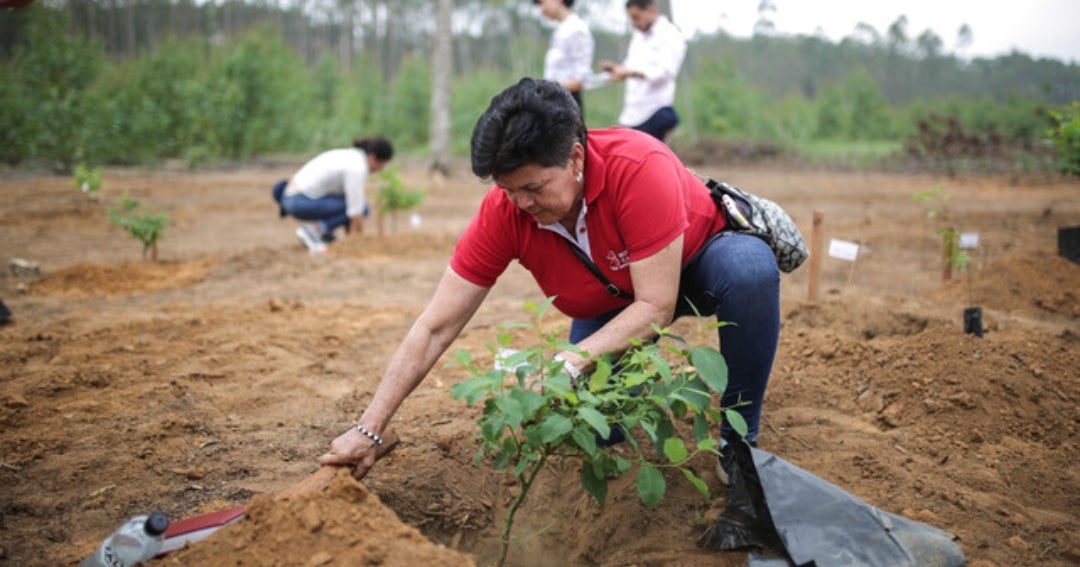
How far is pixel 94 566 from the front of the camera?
70.5 inches

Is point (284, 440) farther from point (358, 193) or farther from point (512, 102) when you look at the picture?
point (358, 193)

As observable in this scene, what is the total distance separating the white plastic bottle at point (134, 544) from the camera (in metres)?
1.74

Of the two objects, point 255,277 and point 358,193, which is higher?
point 358,193

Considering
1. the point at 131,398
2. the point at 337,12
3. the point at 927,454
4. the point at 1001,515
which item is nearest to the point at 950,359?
the point at 927,454

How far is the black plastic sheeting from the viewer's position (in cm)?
190

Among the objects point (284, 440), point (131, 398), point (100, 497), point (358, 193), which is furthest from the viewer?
point (358, 193)

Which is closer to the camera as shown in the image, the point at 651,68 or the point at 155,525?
the point at 155,525

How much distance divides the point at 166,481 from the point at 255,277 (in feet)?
11.9

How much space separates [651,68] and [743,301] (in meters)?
3.13

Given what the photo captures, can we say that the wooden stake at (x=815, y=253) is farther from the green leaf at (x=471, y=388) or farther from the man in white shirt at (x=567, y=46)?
the green leaf at (x=471, y=388)

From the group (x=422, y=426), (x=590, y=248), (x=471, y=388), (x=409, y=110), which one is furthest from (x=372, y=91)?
(x=471, y=388)

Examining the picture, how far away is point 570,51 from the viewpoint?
5.47m

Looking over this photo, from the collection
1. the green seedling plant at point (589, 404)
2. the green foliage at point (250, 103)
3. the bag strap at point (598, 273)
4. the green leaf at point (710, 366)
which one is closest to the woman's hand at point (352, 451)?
the green seedling plant at point (589, 404)

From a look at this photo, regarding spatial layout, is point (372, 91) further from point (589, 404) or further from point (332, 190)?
point (589, 404)
